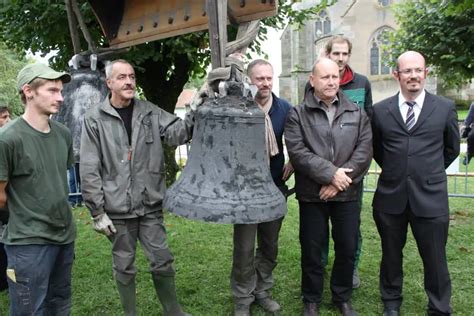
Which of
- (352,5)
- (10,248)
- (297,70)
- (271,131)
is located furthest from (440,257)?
(352,5)

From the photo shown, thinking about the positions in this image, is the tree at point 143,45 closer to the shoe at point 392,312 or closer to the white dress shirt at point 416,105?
the white dress shirt at point 416,105

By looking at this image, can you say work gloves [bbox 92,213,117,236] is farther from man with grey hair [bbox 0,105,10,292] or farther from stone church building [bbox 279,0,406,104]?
stone church building [bbox 279,0,406,104]

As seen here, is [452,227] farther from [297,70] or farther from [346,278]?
[297,70]

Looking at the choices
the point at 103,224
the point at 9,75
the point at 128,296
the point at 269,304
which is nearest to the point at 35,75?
the point at 103,224

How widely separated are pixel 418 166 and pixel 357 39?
31281mm

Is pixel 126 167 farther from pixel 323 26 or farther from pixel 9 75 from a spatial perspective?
pixel 323 26

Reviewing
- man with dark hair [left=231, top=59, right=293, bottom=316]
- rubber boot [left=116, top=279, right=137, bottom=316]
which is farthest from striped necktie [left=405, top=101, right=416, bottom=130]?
rubber boot [left=116, top=279, right=137, bottom=316]

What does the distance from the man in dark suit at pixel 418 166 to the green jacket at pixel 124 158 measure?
1.54m

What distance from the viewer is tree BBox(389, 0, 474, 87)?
41.7ft

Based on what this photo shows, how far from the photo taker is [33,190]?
9.24 feet

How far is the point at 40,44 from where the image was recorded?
A: 6625mm

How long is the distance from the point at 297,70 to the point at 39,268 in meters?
30.1

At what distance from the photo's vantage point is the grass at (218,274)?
4160mm

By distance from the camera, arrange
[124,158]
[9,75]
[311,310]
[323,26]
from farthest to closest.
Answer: [323,26]
[9,75]
[311,310]
[124,158]
